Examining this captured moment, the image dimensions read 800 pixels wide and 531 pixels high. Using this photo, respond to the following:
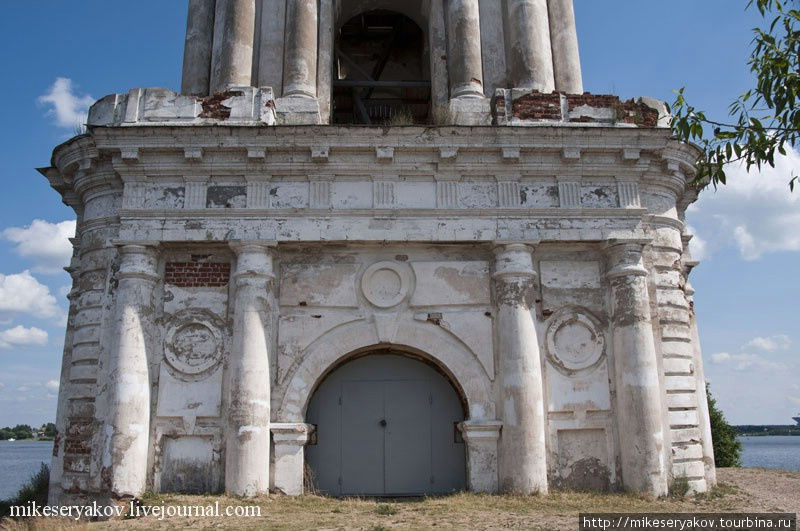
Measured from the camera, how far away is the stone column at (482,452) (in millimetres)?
8906

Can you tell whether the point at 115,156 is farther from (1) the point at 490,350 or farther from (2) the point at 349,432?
(1) the point at 490,350

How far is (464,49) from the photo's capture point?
1092cm

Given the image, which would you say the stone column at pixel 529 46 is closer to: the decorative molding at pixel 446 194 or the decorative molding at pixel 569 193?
the decorative molding at pixel 569 193

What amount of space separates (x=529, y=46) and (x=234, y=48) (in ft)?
16.2

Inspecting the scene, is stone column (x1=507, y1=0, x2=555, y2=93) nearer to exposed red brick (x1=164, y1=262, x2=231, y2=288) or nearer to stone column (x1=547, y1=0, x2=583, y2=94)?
stone column (x1=547, y1=0, x2=583, y2=94)

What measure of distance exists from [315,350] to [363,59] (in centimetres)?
860

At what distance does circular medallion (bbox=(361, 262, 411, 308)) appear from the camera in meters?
9.46

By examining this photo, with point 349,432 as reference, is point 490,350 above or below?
above

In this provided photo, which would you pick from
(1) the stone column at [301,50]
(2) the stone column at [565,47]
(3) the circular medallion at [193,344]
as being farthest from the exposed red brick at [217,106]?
(2) the stone column at [565,47]

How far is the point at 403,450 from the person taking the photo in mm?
9656

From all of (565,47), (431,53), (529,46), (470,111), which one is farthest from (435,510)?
(565,47)

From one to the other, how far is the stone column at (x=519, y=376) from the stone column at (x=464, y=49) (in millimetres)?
2961

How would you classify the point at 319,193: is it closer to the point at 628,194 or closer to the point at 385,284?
the point at 385,284

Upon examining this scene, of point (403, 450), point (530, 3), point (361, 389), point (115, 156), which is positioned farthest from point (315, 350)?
point (530, 3)
